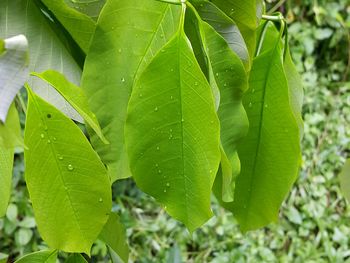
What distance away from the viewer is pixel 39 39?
0.40 m

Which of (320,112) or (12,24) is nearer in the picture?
(12,24)

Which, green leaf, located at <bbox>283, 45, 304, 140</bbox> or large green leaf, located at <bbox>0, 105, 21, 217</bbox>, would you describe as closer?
large green leaf, located at <bbox>0, 105, 21, 217</bbox>

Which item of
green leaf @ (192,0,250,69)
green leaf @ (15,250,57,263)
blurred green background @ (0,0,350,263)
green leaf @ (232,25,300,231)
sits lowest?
blurred green background @ (0,0,350,263)

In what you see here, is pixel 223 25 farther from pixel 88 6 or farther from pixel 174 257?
pixel 174 257

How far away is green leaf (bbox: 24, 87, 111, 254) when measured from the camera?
34cm

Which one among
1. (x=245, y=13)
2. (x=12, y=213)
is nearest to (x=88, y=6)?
(x=245, y=13)

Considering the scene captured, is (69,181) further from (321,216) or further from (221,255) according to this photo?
(321,216)

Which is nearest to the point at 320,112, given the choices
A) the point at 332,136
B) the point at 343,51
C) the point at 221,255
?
the point at 332,136

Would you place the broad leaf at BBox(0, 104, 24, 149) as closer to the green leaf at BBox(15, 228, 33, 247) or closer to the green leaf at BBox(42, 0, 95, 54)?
the green leaf at BBox(42, 0, 95, 54)

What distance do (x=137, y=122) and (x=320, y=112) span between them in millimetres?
2075

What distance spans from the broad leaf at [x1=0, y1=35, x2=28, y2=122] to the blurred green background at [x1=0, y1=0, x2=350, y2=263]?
1.35 m

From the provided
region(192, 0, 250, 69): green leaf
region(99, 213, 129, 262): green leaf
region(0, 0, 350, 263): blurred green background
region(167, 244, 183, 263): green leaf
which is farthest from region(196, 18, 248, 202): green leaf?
region(0, 0, 350, 263): blurred green background

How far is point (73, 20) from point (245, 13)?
0.14 meters

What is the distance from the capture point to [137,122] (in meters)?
0.37
